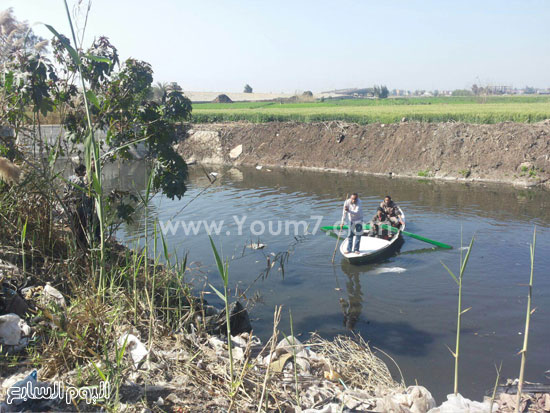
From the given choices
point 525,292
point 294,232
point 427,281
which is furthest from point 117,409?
point 294,232

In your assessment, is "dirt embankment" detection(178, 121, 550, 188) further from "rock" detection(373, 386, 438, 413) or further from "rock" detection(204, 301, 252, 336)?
"rock" detection(373, 386, 438, 413)

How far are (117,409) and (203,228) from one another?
37.8 feet

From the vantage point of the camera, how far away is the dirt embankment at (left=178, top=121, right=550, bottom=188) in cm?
2350

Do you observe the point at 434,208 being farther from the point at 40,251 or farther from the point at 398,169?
the point at 40,251

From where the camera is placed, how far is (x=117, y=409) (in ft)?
12.4

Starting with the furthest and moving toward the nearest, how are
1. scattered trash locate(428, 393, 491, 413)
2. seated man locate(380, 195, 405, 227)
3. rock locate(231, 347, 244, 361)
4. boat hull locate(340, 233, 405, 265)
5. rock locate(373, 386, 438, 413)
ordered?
1. seated man locate(380, 195, 405, 227)
2. boat hull locate(340, 233, 405, 265)
3. rock locate(231, 347, 244, 361)
4. rock locate(373, 386, 438, 413)
5. scattered trash locate(428, 393, 491, 413)

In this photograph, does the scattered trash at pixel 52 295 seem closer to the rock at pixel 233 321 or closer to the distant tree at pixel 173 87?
the rock at pixel 233 321

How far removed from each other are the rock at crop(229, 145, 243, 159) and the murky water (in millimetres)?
13856

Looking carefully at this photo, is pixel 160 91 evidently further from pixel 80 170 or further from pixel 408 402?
pixel 408 402

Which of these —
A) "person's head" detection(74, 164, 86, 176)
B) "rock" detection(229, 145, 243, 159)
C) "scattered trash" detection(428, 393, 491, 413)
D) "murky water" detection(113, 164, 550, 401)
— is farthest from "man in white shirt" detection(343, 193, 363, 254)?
"rock" detection(229, 145, 243, 159)

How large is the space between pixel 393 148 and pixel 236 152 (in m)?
12.1

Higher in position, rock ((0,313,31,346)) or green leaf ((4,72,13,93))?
green leaf ((4,72,13,93))

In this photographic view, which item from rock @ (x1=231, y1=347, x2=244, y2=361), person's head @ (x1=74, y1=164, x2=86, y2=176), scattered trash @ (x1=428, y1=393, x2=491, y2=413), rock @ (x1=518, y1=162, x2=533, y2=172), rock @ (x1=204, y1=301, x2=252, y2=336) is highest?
person's head @ (x1=74, y1=164, x2=86, y2=176)

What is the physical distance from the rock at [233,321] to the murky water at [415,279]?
2.48ft
